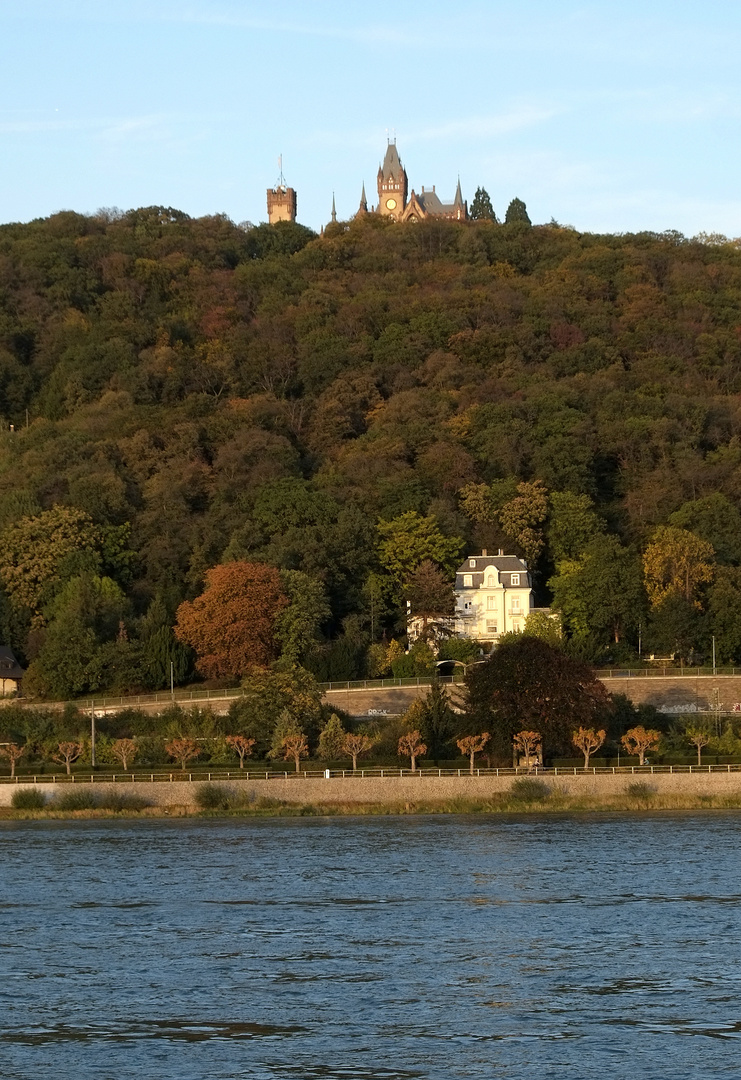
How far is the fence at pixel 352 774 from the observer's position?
6200 cm

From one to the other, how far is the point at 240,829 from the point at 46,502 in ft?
139

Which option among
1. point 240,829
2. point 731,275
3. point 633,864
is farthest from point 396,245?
point 633,864

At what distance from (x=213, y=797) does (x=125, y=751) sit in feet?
20.4

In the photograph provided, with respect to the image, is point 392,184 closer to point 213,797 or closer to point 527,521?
point 527,521

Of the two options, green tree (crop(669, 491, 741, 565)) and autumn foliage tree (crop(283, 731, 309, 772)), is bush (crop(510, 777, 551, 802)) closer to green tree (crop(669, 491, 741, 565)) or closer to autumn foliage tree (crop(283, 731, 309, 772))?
autumn foliage tree (crop(283, 731, 309, 772))

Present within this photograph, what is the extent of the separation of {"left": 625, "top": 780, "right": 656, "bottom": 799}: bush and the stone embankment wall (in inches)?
4.4

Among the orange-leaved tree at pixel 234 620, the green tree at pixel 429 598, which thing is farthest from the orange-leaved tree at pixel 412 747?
the green tree at pixel 429 598

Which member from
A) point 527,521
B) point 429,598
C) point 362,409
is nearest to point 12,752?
point 429,598

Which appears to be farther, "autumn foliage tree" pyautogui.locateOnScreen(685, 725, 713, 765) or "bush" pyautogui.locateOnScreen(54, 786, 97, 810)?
"autumn foliage tree" pyautogui.locateOnScreen(685, 725, 713, 765)

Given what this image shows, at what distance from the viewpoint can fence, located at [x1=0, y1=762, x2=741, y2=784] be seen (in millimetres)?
62000

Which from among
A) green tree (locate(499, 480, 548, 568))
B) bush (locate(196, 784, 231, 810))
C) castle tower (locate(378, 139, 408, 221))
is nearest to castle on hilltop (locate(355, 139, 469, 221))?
castle tower (locate(378, 139, 408, 221))

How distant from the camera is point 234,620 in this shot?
79250mm

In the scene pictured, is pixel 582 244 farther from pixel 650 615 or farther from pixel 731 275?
pixel 650 615

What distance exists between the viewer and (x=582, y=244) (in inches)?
5477
